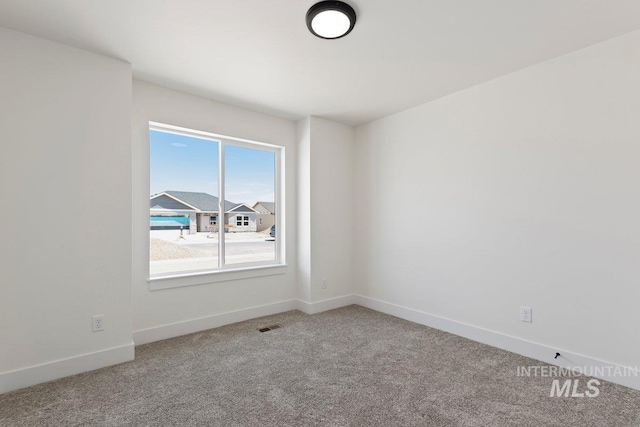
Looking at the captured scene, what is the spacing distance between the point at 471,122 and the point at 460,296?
176cm

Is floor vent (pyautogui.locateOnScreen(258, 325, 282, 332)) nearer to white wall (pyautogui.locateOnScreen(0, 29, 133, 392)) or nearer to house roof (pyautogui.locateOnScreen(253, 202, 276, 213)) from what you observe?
white wall (pyautogui.locateOnScreen(0, 29, 133, 392))

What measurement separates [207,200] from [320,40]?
216 centimetres

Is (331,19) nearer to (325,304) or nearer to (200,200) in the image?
(200,200)

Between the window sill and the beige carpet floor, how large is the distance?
0.56m

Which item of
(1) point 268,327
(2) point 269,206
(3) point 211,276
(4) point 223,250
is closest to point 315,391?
(1) point 268,327

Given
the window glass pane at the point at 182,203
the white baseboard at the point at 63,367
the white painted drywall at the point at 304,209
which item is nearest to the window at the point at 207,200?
the window glass pane at the point at 182,203

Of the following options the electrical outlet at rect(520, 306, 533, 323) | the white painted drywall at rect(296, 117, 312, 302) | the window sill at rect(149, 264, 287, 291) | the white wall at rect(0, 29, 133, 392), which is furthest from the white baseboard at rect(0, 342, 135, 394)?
the electrical outlet at rect(520, 306, 533, 323)

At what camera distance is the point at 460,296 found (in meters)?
3.21

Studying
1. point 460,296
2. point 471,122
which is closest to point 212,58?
point 471,122

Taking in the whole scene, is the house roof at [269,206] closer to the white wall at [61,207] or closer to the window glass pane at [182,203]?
the window glass pane at [182,203]

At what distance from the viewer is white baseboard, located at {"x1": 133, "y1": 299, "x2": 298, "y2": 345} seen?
302 centimetres

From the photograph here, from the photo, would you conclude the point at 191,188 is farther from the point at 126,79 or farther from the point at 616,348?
the point at 616,348

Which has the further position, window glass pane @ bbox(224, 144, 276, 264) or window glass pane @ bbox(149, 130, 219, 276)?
window glass pane @ bbox(224, 144, 276, 264)

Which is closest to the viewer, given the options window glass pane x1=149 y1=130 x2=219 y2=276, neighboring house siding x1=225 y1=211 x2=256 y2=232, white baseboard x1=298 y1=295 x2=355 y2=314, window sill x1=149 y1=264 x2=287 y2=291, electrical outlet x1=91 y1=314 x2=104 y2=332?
electrical outlet x1=91 y1=314 x2=104 y2=332
